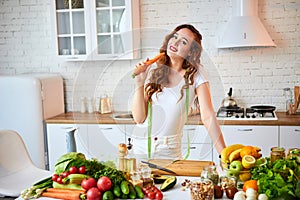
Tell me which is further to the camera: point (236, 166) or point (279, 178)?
point (236, 166)

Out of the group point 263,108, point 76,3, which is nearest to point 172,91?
point 263,108

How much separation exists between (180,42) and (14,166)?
5.84 feet

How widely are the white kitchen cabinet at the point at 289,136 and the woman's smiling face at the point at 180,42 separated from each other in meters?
2.11

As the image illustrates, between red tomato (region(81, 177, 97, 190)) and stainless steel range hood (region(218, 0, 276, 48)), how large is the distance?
236 cm

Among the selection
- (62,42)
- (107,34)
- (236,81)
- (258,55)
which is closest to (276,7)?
(258,55)

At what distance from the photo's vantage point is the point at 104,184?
6.06ft

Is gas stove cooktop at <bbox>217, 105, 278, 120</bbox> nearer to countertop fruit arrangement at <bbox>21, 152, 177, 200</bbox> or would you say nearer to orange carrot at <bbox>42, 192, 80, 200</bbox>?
countertop fruit arrangement at <bbox>21, 152, 177, 200</bbox>

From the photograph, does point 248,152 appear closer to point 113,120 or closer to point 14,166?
point 113,120

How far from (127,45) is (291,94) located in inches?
103

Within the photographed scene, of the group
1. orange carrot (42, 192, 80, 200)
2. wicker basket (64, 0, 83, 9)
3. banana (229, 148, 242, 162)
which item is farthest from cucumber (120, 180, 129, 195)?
wicker basket (64, 0, 83, 9)

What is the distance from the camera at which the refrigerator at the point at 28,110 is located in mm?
3900

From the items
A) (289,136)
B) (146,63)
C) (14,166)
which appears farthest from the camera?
(289,136)

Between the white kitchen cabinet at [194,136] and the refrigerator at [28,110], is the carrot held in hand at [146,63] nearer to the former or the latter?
the white kitchen cabinet at [194,136]

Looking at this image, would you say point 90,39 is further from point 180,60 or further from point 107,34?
point 180,60
